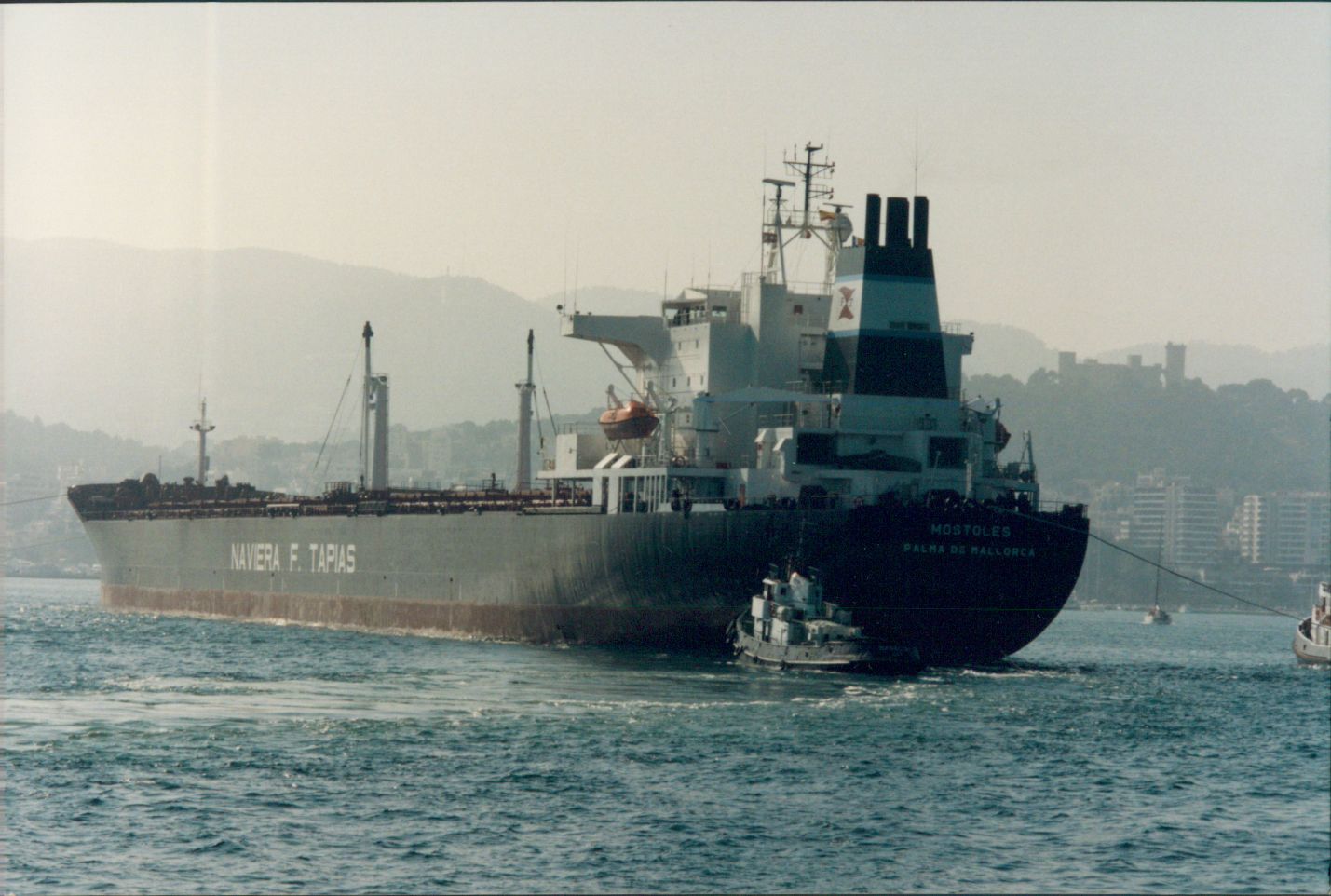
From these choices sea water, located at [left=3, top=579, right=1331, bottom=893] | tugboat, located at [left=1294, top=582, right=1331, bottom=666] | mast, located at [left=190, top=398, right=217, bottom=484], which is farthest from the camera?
mast, located at [left=190, top=398, right=217, bottom=484]

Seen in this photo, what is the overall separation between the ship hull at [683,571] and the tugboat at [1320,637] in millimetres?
15413

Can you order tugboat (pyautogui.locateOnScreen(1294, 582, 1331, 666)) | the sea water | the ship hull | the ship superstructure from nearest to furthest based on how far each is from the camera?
the sea water → the ship hull → the ship superstructure → tugboat (pyautogui.locateOnScreen(1294, 582, 1331, 666))

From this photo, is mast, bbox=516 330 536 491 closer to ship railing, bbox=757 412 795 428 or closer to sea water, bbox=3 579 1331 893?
ship railing, bbox=757 412 795 428

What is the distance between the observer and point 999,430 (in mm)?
53031

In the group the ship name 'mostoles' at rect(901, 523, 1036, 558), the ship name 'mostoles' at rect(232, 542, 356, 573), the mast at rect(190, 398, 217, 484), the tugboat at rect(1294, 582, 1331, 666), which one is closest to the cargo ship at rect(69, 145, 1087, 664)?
the ship name 'mostoles' at rect(901, 523, 1036, 558)

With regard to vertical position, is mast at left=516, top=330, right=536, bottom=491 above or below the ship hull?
above

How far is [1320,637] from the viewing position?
2322 inches

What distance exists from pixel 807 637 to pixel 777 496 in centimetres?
602

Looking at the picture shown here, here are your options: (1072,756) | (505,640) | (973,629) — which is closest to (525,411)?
(505,640)

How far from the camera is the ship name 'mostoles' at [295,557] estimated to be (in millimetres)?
67875

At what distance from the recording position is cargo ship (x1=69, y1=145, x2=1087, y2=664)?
1785 inches

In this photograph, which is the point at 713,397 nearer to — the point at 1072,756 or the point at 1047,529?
the point at 1047,529

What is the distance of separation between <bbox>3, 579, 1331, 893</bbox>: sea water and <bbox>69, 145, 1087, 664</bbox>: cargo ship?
2.13m

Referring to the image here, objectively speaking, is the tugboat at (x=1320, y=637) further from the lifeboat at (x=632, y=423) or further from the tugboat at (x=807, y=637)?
the lifeboat at (x=632, y=423)
